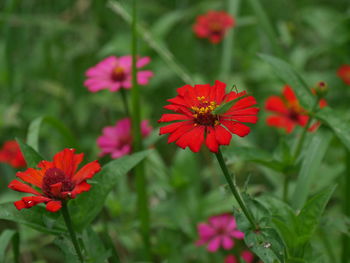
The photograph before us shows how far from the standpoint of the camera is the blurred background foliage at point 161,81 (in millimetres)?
1397

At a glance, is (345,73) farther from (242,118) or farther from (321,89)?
(242,118)

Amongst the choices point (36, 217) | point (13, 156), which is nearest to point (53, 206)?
point (36, 217)

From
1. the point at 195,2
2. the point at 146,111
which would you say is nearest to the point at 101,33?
the point at 146,111

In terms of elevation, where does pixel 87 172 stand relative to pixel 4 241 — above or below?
above

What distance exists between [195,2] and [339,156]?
1343 mm

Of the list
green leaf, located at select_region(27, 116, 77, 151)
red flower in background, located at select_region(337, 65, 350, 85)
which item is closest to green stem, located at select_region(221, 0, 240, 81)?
red flower in background, located at select_region(337, 65, 350, 85)

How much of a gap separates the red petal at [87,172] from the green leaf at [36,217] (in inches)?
4.0

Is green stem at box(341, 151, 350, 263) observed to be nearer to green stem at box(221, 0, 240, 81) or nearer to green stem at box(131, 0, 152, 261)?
green stem at box(131, 0, 152, 261)

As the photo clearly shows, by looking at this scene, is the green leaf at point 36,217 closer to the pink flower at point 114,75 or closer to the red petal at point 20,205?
the red petal at point 20,205

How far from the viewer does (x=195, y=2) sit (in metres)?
2.71

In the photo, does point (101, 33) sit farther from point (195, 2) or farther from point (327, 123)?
point (327, 123)

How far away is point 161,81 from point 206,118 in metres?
1.22

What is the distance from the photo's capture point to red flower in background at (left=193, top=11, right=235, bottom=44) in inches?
71.9

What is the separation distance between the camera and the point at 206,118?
82cm
